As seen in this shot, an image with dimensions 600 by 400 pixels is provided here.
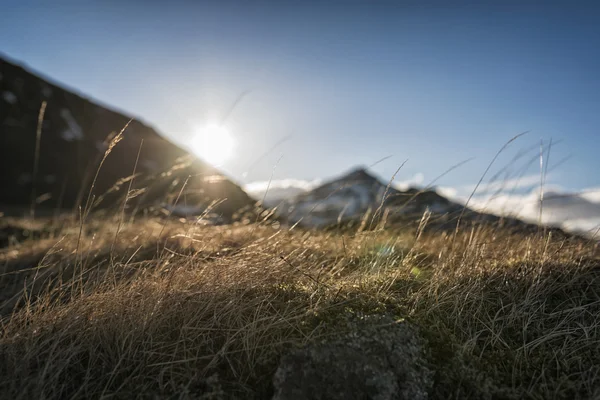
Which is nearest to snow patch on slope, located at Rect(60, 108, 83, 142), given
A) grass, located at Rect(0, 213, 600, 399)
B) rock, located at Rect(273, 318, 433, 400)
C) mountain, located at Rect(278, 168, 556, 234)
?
mountain, located at Rect(278, 168, 556, 234)

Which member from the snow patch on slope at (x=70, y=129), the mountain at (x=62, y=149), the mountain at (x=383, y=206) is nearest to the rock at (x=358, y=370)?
the mountain at (x=383, y=206)

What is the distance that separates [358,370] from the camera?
6.28 ft

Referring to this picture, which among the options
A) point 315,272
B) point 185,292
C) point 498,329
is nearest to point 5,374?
point 185,292

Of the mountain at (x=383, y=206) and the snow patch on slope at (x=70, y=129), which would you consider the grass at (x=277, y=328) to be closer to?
the mountain at (x=383, y=206)

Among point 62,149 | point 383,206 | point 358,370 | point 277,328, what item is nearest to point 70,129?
point 62,149

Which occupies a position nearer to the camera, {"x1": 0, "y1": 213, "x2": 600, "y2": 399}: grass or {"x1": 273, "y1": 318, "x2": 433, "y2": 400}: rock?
{"x1": 273, "y1": 318, "x2": 433, "y2": 400}: rock

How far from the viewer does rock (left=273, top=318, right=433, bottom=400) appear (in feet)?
6.11

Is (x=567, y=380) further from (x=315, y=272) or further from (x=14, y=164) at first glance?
(x=14, y=164)

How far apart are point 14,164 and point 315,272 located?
34.4 metres

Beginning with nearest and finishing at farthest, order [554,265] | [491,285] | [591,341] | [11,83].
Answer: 1. [591,341]
2. [491,285]
3. [554,265]
4. [11,83]

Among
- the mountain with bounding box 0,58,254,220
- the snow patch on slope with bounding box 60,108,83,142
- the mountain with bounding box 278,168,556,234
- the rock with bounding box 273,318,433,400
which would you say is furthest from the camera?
the snow patch on slope with bounding box 60,108,83,142

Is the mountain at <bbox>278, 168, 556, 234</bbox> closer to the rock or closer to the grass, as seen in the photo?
the grass

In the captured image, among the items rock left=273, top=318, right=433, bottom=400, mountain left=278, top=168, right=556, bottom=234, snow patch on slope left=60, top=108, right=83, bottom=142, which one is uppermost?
snow patch on slope left=60, top=108, right=83, bottom=142

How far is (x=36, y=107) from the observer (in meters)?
34.7
